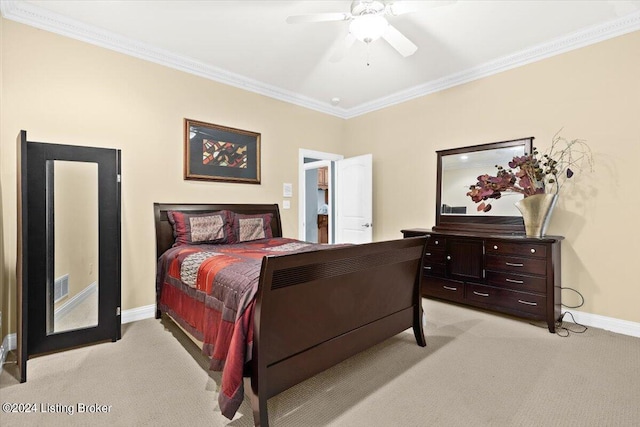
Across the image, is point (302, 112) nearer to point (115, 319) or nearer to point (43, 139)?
point (43, 139)

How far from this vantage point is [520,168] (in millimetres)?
3219

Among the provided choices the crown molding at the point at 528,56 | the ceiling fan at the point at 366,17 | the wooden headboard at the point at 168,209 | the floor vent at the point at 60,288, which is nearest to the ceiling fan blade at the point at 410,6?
the ceiling fan at the point at 366,17

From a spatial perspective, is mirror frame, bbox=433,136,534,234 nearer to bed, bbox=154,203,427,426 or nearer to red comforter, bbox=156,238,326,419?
bed, bbox=154,203,427,426

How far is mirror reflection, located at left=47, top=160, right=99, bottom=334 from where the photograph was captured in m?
2.53

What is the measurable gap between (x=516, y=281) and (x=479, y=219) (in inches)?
34.2

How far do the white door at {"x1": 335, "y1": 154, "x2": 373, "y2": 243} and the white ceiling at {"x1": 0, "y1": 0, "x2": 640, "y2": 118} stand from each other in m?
1.31

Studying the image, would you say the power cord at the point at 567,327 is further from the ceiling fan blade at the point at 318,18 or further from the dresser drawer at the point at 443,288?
the ceiling fan blade at the point at 318,18

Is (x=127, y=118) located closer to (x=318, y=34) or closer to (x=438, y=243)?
(x=318, y=34)

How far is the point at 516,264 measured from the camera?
3129 mm

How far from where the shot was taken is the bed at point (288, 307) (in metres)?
1.58

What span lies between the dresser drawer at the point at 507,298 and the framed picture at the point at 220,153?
9.71ft

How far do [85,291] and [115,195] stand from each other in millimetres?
835

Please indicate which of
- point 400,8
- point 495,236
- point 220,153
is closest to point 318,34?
point 400,8

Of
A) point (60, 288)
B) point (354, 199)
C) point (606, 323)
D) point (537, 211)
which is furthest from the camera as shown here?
point (354, 199)
